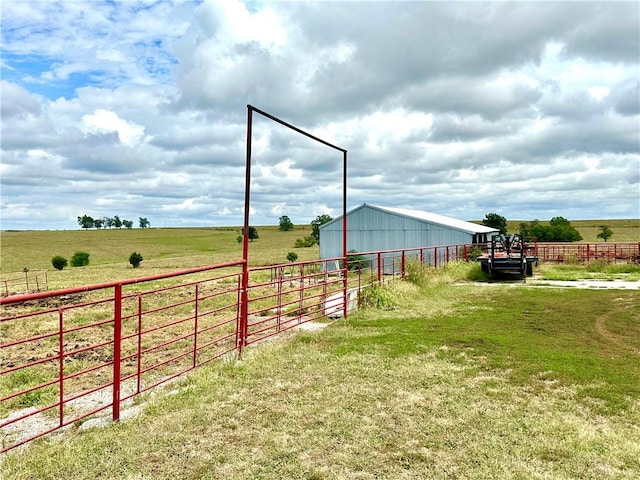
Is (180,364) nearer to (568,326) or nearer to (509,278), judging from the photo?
(568,326)

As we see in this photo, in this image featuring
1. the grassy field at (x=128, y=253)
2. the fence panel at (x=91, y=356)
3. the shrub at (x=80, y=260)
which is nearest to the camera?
the fence panel at (x=91, y=356)

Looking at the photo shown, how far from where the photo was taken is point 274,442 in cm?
388

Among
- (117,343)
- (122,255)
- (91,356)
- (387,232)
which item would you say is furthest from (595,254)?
(122,255)

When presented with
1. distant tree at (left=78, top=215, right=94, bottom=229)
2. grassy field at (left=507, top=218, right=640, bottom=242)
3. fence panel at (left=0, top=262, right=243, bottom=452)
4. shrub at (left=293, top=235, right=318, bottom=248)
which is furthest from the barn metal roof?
distant tree at (left=78, top=215, right=94, bottom=229)

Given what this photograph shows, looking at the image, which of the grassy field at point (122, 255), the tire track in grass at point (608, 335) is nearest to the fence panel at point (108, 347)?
the tire track in grass at point (608, 335)

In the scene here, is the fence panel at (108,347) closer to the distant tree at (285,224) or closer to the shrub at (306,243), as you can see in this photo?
the shrub at (306,243)

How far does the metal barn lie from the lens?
26984 mm

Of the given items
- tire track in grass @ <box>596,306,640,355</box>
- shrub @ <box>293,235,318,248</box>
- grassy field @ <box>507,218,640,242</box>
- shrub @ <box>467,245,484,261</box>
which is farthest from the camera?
grassy field @ <box>507,218,640,242</box>

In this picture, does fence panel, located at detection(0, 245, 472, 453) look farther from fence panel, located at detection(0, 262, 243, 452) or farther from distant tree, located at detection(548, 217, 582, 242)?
distant tree, located at detection(548, 217, 582, 242)

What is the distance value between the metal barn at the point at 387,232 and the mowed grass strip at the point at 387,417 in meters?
19.6

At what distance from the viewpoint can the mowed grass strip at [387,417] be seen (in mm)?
3496

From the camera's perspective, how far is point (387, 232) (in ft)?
93.2

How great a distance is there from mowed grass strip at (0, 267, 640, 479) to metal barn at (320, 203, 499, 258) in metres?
19.6

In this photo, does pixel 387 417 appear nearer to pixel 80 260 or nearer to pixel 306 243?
pixel 80 260
